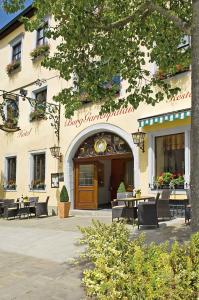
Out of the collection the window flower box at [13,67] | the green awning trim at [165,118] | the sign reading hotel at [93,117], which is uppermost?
the window flower box at [13,67]

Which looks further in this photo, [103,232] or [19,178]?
[19,178]

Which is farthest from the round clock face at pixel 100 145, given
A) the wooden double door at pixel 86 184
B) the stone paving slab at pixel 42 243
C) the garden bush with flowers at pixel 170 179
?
the stone paving slab at pixel 42 243

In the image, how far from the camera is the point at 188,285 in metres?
3.30

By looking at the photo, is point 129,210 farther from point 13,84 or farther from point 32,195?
point 13,84

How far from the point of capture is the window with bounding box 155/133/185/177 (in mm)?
12414

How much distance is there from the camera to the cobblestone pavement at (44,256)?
553 cm

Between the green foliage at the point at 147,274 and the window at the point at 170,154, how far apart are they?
8.53 meters

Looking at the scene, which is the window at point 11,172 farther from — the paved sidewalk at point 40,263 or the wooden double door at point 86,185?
the paved sidewalk at point 40,263

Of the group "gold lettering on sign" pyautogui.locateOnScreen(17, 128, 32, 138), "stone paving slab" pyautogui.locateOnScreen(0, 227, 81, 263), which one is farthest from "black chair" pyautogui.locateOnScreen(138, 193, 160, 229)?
"gold lettering on sign" pyautogui.locateOnScreen(17, 128, 32, 138)

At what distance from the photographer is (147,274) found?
11.2 ft

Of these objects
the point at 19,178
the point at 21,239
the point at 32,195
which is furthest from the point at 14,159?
the point at 21,239

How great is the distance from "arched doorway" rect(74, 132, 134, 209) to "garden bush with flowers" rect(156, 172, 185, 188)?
2081 millimetres

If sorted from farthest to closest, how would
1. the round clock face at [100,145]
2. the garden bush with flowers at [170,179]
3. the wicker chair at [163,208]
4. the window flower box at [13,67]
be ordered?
the window flower box at [13,67] < the round clock face at [100,145] < the garden bush with flowers at [170,179] < the wicker chair at [163,208]

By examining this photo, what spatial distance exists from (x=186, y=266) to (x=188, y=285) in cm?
20
